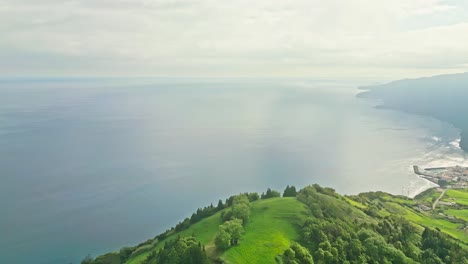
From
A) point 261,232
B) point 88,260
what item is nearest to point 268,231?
point 261,232

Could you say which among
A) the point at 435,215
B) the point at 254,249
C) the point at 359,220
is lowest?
the point at 435,215

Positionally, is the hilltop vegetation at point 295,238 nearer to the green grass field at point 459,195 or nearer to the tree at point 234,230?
the tree at point 234,230

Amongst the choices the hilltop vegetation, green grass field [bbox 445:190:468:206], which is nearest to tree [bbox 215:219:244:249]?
the hilltop vegetation

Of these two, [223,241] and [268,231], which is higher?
[223,241]

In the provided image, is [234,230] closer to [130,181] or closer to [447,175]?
[130,181]

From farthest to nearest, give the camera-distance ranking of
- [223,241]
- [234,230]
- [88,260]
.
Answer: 1. [88,260]
2. [234,230]
3. [223,241]

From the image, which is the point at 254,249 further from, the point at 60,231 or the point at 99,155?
the point at 99,155

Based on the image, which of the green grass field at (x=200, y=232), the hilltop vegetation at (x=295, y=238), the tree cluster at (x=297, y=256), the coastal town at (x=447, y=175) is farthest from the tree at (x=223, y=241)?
the coastal town at (x=447, y=175)

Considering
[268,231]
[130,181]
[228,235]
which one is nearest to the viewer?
[228,235]

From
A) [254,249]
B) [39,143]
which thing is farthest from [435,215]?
[39,143]
